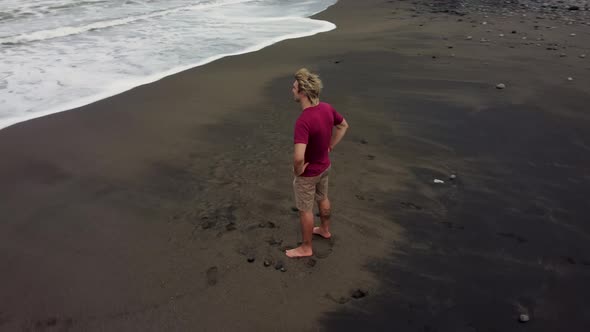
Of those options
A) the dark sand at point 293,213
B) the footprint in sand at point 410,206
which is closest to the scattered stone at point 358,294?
the dark sand at point 293,213

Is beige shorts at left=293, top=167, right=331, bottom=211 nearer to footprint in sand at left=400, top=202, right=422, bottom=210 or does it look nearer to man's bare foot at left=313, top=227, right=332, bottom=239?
man's bare foot at left=313, top=227, right=332, bottom=239

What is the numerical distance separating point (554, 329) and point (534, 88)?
5.30 meters

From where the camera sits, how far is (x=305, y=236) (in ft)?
12.6

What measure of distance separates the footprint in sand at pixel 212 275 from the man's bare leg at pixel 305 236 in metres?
0.64

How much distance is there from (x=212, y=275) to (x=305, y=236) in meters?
0.85

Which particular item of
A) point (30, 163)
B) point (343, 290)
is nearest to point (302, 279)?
point (343, 290)

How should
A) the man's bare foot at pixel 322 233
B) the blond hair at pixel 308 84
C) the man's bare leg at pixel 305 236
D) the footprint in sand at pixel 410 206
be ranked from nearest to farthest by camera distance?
the blond hair at pixel 308 84
the man's bare leg at pixel 305 236
the man's bare foot at pixel 322 233
the footprint in sand at pixel 410 206

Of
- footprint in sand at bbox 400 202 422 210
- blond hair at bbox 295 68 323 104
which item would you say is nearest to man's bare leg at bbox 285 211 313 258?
blond hair at bbox 295 68 323 104

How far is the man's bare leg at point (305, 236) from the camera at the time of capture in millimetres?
3760

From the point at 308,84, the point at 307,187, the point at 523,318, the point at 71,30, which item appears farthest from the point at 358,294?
the point at 71,30

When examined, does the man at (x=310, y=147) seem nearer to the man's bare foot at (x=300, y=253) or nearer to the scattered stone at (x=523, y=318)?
the man's bare foot at (x=300, y=253)

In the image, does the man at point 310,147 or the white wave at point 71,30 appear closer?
the man at point 310,147

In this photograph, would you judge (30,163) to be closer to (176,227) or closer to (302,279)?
(176,227)

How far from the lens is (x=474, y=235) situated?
13.4 feet
